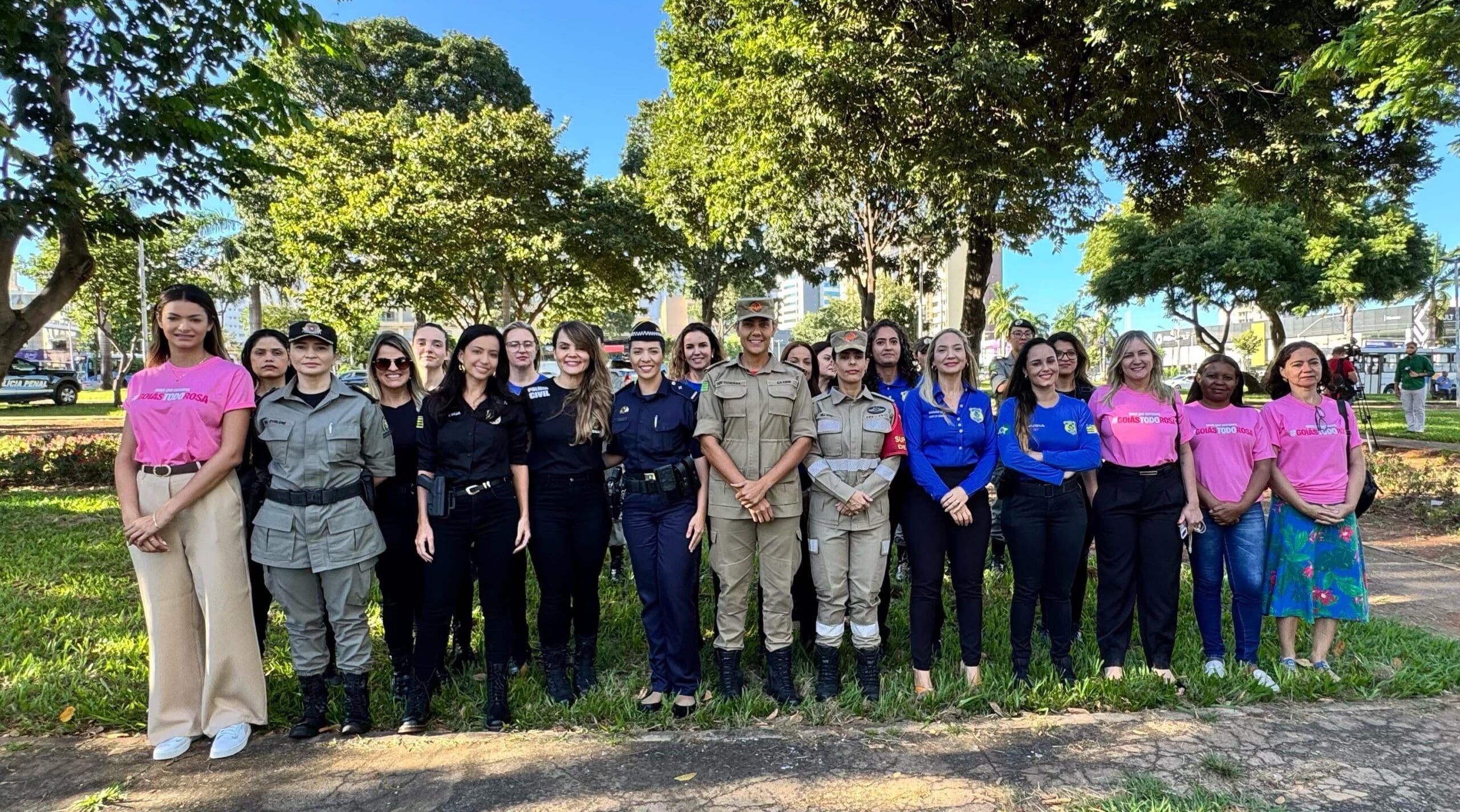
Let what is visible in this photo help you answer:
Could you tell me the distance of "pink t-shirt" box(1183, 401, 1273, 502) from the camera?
3998 millimetres

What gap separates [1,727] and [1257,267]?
26693 mm

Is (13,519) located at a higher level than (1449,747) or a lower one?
higher

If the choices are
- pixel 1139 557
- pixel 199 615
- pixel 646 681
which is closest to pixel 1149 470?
pixel 1139 557

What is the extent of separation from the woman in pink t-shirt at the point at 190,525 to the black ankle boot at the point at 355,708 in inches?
15.9

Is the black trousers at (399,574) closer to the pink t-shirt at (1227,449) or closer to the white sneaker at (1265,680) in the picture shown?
the pink t-shirt at (1227,449)

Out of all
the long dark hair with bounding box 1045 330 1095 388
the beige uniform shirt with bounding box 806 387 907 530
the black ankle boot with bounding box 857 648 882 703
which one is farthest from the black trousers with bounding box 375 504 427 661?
the long dark hair with bounding box 1045 330 1095 388

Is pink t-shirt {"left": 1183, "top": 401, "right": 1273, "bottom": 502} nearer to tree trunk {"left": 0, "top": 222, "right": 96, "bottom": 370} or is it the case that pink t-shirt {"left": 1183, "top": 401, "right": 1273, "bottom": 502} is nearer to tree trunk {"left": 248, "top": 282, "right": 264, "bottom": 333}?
tree trunk {"left": 0, "top": 222, "right": 96, "bottom": 370}

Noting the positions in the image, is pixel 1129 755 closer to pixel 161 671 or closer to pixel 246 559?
pixel 246 559

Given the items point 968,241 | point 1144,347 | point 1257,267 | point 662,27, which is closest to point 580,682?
point 1144,347

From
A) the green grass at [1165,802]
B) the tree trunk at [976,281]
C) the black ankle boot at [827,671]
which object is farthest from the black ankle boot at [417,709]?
the tree trunk at [976,281]

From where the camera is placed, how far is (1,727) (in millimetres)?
3582

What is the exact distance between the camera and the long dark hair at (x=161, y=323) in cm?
332

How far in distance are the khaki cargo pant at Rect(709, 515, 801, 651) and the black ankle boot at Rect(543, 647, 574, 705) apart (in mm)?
798

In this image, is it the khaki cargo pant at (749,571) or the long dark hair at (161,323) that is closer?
the long dark hair at (161,323)
